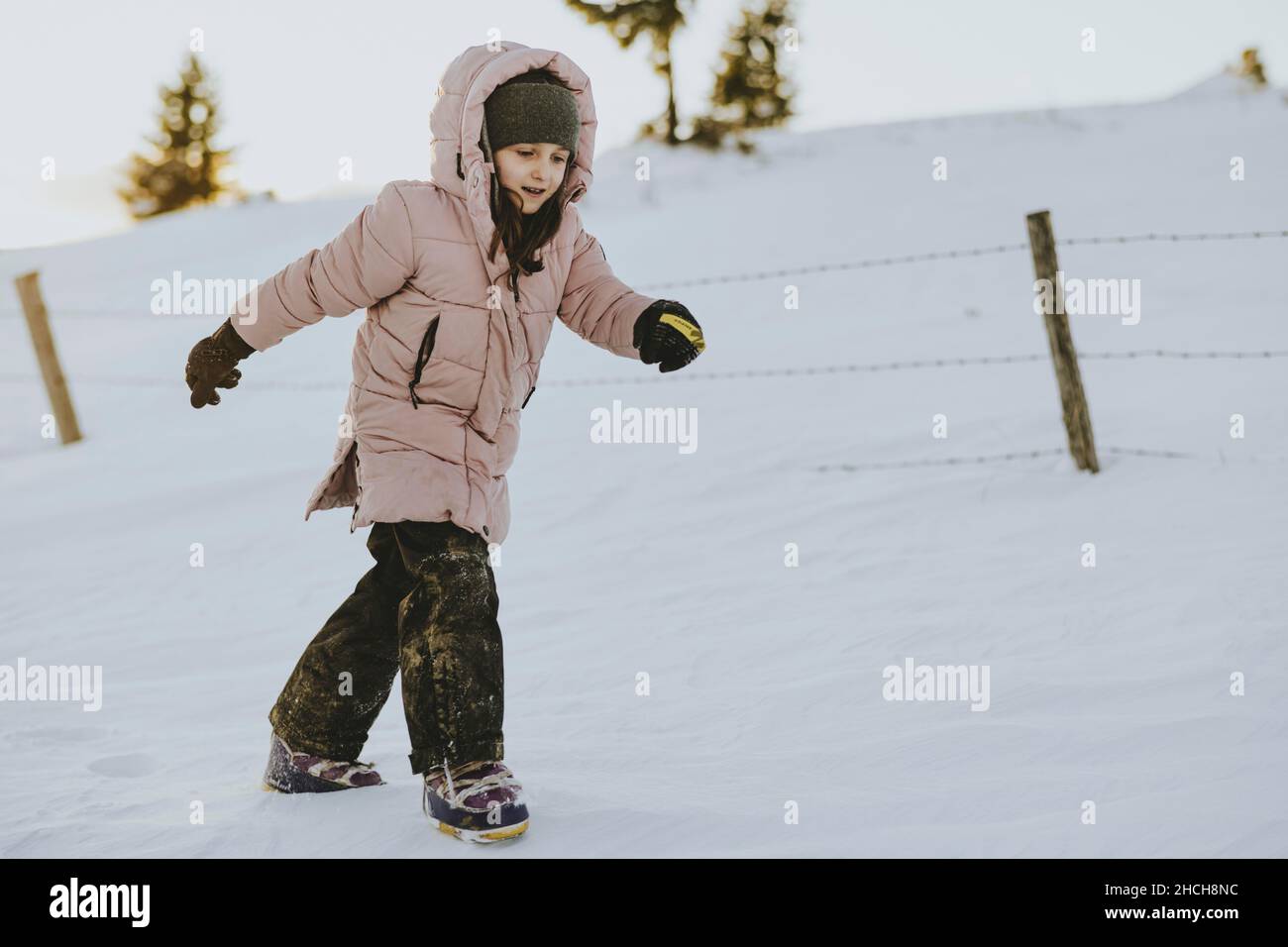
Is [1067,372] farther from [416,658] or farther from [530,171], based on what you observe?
[416,658]

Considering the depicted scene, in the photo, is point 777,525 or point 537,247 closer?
point 537,247

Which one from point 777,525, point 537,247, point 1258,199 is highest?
point 1258,199

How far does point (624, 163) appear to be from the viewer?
18312mm

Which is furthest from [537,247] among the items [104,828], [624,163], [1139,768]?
[624,163]

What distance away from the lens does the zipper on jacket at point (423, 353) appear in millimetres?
2414

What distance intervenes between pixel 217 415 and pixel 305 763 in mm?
7038

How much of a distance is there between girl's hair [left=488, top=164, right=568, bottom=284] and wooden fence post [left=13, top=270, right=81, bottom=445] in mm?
6889

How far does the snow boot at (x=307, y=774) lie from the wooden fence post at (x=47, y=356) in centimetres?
661

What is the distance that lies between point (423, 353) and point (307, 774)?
100cm

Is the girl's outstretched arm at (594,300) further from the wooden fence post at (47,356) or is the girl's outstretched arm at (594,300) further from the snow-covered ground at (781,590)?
the wooden fence post at (47,356)

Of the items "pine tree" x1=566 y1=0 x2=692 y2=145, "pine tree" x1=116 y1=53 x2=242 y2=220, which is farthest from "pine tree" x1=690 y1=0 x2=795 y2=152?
"pine tree" x1=116 y1=53 x2=242 y2=220

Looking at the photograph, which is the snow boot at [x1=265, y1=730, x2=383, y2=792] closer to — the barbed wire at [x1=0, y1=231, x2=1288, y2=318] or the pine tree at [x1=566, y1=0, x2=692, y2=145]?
the barbed wire at [x1=0, y1=231, x2=1288, y2=318]
